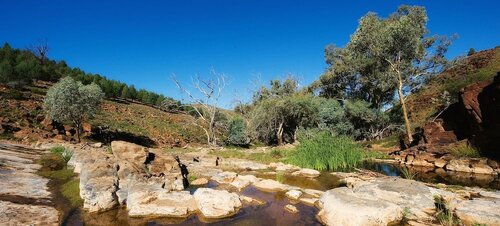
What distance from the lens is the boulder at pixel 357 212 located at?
6691mm

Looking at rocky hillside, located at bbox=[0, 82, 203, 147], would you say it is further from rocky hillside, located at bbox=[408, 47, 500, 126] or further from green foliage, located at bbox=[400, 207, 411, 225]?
rocky hillside, located at bbox=[408, 47, 500, 126]

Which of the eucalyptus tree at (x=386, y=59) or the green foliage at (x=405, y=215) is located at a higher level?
the eucalyptus tree at (x=386, y=59)

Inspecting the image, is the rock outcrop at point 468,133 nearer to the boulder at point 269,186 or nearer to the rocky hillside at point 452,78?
the boulder at point 269,186

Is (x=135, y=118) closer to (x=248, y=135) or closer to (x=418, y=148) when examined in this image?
(x=248, y=135)

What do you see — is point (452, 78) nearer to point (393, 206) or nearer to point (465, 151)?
point (465, 151)

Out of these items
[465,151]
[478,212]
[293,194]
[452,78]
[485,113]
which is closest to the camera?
[478,212]

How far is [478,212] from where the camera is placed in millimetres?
6961

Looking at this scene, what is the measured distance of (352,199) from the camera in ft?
24.5

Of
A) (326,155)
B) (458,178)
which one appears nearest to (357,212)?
(326,155)

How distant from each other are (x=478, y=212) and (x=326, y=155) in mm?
9602

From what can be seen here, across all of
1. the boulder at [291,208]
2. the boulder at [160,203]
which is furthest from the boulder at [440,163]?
the boulder at [160,203]

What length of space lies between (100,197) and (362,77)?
37.0m

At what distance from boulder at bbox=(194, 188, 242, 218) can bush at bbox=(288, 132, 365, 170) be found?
8.70 meters

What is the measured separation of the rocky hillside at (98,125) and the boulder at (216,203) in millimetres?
25824
